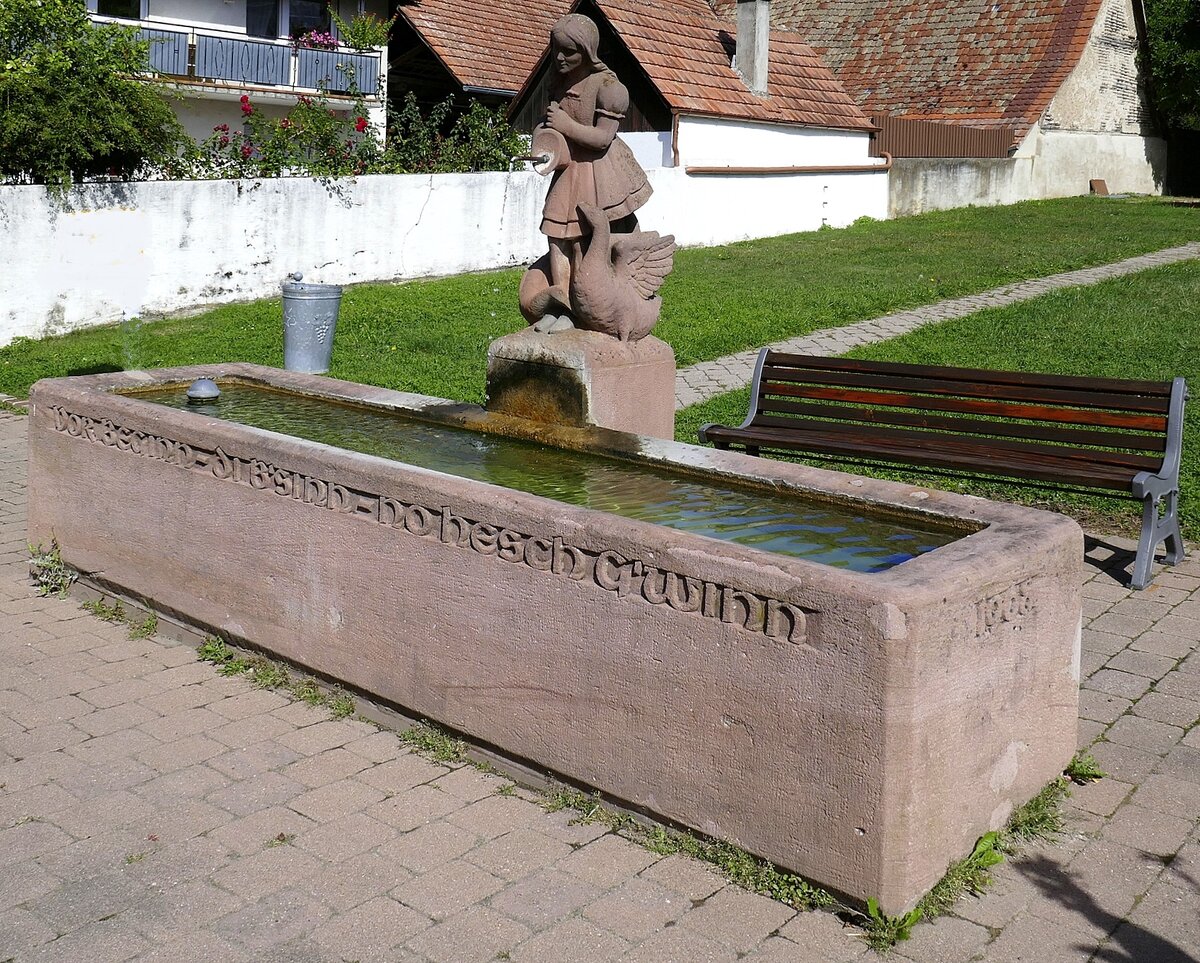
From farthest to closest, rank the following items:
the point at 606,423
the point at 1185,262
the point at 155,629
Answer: the point at 1185,262 → the point at 606,423 → the point at 155,629

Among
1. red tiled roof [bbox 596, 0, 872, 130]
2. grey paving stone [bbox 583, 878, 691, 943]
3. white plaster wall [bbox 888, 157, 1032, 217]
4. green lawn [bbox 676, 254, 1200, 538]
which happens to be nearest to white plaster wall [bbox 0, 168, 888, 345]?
red tiled roof [bbox 596, 0, 872, 130]

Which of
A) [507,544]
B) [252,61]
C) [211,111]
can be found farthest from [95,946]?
[211,111]

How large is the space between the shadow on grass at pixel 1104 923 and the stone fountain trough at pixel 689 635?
8.4 inches

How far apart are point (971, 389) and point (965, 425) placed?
0.26 metres

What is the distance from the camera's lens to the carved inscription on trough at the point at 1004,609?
3.82 m

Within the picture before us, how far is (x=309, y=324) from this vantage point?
11.1 meters

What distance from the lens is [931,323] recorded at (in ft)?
43.3

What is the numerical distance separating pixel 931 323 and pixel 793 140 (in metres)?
11.4

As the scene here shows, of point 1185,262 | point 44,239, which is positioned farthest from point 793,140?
point 44,239

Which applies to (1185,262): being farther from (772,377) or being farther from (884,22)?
(884,22)

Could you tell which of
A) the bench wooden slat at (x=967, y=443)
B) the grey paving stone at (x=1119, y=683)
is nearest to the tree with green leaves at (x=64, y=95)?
the bench wooden slat at (x=967, y=443)

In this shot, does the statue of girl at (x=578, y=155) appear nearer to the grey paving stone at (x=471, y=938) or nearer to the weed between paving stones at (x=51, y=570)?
the weed between paving stones at (x=51, y=570)

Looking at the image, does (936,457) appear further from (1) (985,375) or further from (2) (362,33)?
(2) (362,33)

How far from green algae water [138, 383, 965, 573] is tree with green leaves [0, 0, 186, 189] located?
7570mm
